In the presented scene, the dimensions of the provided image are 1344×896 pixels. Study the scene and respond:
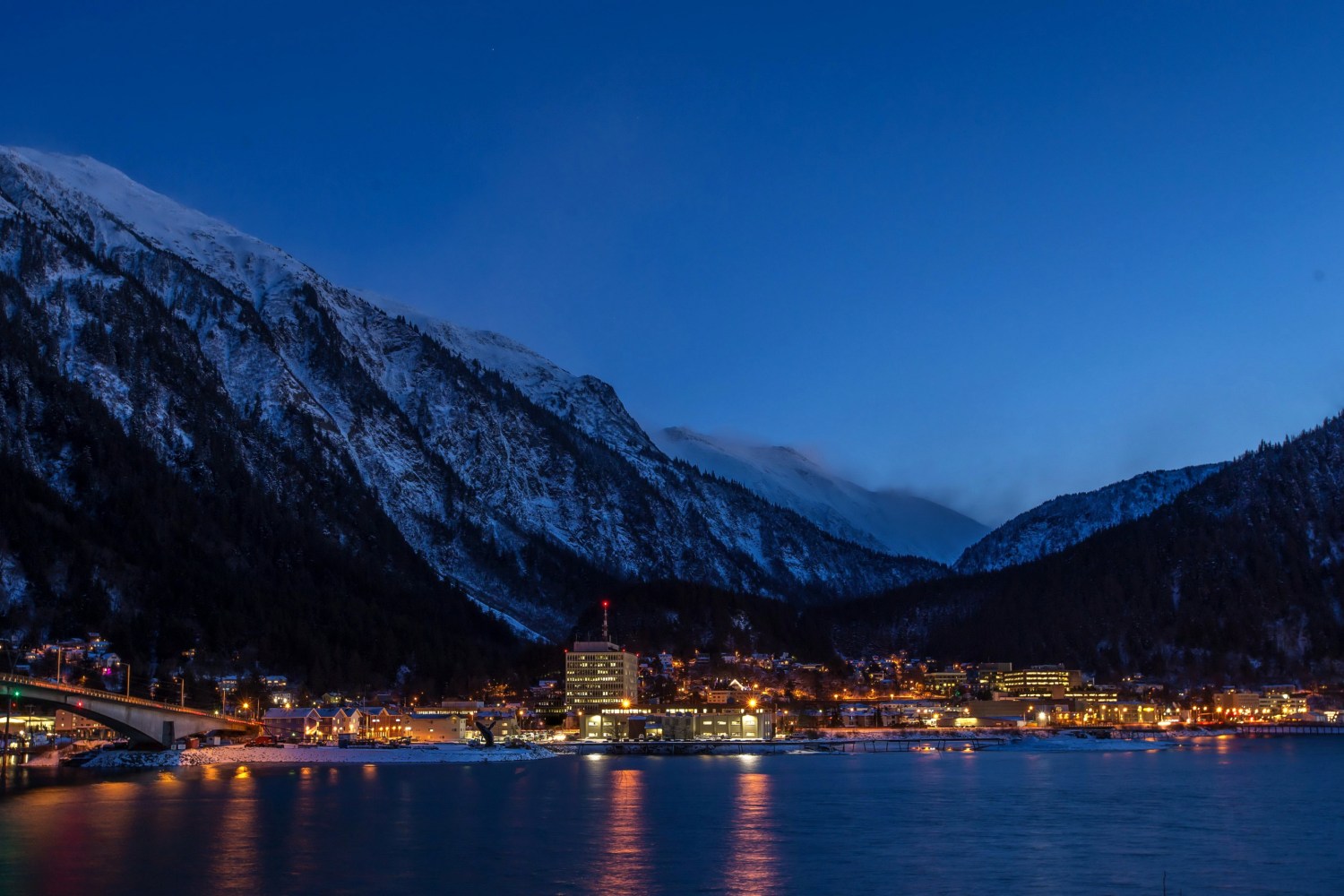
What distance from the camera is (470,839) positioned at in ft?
206

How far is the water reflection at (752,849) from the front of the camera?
1964 inches

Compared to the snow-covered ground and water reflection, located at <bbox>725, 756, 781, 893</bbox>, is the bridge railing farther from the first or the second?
water reflection, located at <bbox>725, 756, 781, 893</bbox>

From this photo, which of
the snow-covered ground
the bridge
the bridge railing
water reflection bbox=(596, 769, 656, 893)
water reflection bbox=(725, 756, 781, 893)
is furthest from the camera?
the bridge

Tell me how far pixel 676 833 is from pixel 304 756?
74463 millimetres

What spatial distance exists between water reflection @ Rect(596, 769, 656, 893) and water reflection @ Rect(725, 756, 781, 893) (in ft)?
11.2

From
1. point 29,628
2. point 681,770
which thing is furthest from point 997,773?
point 29,628

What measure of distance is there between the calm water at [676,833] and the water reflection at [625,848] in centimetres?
20

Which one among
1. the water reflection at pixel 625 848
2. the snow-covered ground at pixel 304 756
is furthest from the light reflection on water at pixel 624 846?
the snow-covered ground at pixel 304 756

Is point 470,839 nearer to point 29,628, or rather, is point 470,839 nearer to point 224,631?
point 29,628

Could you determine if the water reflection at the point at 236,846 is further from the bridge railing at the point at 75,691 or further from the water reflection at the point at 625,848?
the bridge railing at the point at 75,691

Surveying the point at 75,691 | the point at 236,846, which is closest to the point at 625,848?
the point at 236,846

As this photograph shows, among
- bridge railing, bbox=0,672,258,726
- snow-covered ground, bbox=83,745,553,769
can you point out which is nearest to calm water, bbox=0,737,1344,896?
snow-covered ground, bbox=83,745,553,769

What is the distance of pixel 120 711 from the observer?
125812mm

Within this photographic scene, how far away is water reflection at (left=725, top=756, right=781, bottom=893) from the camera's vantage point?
4988 centimetres
